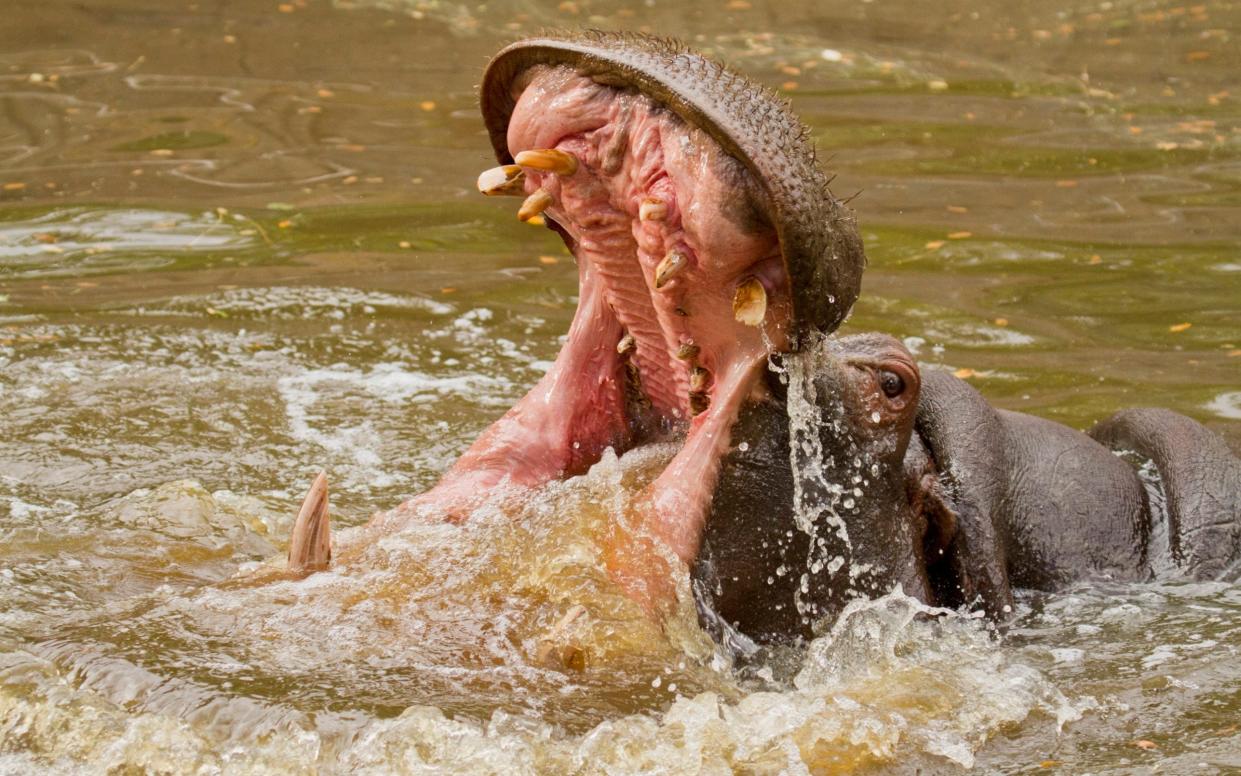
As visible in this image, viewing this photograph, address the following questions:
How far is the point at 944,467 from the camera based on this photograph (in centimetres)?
379

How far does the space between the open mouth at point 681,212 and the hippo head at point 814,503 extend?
8 cm

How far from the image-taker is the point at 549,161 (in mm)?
3207

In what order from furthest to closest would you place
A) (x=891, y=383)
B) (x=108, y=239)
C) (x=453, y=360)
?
(x=108, y=239) < (x=453, y=360) < (x=891, y=383)

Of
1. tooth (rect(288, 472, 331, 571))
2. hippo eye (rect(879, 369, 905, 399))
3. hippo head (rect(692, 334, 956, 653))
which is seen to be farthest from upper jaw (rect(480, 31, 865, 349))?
tooth (rect(288, 472, 331, 571))

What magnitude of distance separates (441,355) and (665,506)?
2.92 meters

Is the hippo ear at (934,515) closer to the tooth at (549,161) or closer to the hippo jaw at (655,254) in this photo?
the hippo jaw at (655,254)

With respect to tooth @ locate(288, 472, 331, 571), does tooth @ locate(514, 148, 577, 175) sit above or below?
above

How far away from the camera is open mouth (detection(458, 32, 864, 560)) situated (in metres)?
2.99

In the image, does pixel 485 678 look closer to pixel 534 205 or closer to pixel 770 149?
pixel 534 205

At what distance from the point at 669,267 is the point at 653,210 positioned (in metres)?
0.11

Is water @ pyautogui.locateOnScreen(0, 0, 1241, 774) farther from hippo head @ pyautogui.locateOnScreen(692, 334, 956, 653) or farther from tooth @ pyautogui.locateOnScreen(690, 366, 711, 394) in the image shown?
tooth @ pyautogui.locateOnScreen(690, 366, 711, 394)

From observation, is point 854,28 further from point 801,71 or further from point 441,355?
point 441,355

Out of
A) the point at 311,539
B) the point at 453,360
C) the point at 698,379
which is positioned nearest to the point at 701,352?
the point at 698,379

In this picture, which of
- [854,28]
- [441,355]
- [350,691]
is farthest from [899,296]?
[854,28]
